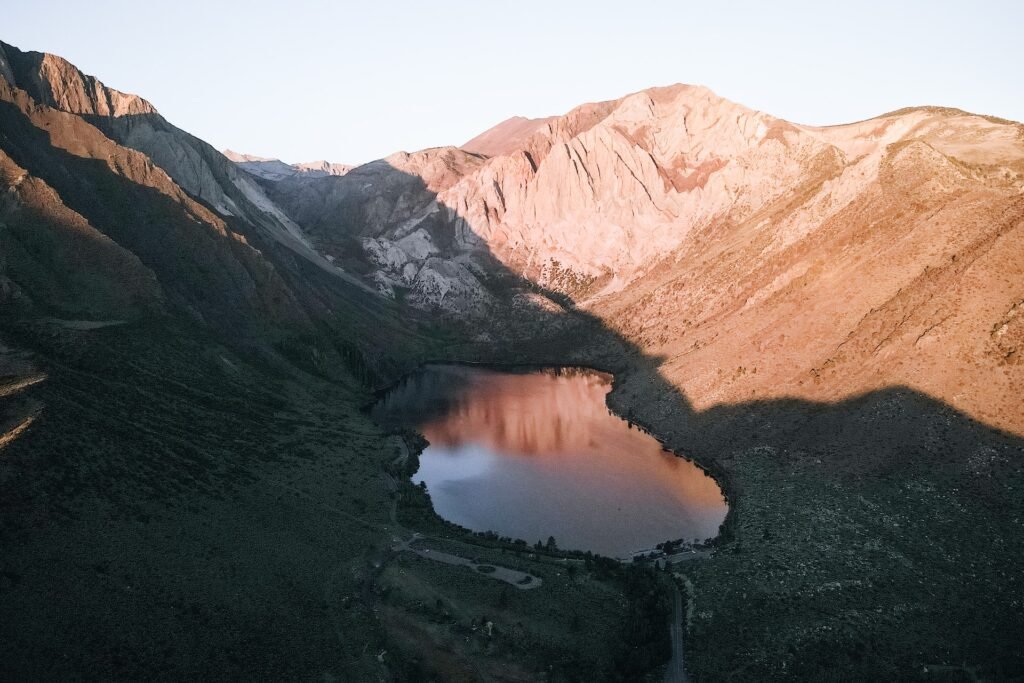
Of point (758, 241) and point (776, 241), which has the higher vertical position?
point (758, 241)

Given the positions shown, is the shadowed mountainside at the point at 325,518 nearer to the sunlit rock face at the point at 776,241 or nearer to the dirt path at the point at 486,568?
the dirt path at the point at 486,568

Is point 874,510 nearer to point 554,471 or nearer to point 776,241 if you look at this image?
point 554,471

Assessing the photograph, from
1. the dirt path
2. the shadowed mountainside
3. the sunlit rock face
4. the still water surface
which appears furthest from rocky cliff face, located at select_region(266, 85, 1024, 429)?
the dirt path

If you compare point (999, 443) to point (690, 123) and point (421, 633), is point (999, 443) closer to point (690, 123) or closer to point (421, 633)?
point (421, 633)

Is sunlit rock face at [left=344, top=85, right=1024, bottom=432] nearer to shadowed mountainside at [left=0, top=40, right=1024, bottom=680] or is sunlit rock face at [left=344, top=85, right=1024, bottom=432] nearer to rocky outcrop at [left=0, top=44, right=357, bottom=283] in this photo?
shadowed mountainside at [left=0, top=40, right=1024, bottom=680]

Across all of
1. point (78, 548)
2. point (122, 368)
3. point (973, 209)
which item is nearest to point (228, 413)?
point (122, 368)

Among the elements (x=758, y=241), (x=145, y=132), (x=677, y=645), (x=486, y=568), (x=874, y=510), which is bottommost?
(x=677, y=645)

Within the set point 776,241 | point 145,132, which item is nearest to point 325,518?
point 776,241
